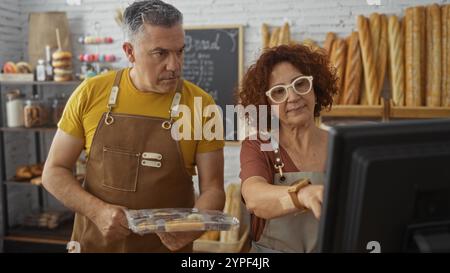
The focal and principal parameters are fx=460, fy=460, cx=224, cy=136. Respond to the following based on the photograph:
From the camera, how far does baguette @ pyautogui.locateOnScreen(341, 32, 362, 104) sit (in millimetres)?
3334

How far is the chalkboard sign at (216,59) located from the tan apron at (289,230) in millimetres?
2267

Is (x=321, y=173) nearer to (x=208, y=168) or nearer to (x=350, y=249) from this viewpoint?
(x=208, y=168)

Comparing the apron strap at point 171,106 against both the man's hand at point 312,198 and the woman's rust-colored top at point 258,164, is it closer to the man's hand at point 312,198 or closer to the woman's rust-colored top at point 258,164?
the woman's rust-colored top at point 258,164

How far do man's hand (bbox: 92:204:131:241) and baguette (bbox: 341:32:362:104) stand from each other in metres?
2.19

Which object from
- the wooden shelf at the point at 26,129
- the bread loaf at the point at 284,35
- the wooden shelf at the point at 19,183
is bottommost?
the wooden shelf at the point at 19,183

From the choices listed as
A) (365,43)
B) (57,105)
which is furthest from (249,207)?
(57,105)

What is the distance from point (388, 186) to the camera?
0.75 m

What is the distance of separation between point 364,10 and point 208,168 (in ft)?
7.49

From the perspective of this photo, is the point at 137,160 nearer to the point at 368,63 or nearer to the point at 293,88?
the point at 293,88

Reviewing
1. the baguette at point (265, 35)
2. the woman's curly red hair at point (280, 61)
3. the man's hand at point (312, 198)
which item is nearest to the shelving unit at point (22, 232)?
the baguette at point (265, 35)

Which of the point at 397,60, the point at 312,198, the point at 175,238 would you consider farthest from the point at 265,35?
the point at 312,198

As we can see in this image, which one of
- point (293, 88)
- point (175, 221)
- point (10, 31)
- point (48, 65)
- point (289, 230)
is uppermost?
point (10, 31)

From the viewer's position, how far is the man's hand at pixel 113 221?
1.60m

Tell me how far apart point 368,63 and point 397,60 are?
0.65 ft
